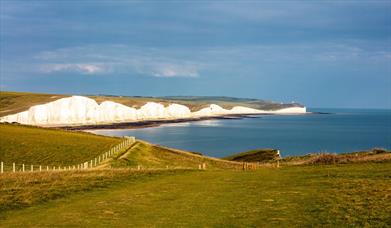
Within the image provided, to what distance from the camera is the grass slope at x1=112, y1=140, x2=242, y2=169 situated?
195ft

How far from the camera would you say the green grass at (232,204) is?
1909 centimetres

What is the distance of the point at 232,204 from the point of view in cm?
2305

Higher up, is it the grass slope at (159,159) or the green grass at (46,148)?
the green grass at (46,148)

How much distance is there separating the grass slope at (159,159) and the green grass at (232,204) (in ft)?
86.5

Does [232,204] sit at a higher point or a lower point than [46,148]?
lower

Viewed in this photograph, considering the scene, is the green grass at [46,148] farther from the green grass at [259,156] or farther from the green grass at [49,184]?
the green grass at [259,156]

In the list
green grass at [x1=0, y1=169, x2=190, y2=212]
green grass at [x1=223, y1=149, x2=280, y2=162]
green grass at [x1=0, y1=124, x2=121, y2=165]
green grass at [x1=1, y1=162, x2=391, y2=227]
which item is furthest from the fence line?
green grass at [x1=223, y1=149, x2=280, y2=162]

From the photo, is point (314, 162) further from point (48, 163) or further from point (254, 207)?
point (48, 163)

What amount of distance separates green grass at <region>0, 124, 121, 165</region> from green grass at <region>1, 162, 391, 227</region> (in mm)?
30421

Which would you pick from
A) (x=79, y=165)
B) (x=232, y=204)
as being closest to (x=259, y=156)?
(x=79, y=165)

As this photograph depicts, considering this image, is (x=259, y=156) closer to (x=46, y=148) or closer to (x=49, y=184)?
(x=46, y=148)

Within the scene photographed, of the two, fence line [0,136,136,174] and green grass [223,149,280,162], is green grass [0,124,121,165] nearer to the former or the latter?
fence line [0,136,136,174]

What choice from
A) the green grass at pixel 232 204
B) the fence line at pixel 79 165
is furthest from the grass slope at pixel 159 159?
the green grass at pixel 232 204

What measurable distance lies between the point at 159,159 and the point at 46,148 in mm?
15611
